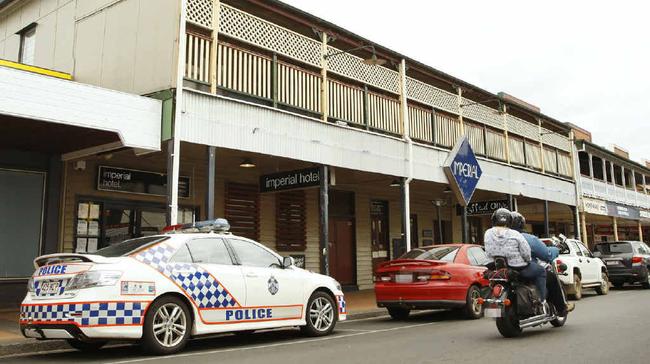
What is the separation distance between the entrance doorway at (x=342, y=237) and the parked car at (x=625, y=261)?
24.5 feet

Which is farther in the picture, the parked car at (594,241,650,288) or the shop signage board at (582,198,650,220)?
the shop signage board at (582,198,650,220)

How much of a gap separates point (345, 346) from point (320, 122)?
687cm

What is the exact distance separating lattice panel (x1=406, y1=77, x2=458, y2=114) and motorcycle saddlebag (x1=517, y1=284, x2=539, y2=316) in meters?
9.73

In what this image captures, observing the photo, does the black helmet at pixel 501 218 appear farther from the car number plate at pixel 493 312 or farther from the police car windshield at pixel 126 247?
the police car windshield at pixel 126 247

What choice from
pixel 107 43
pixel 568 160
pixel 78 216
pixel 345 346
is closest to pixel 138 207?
pixel 78 216

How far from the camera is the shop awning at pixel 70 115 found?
29.5 ft

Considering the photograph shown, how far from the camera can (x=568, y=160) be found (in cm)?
2689

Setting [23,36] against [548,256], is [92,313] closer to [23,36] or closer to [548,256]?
[548,256]

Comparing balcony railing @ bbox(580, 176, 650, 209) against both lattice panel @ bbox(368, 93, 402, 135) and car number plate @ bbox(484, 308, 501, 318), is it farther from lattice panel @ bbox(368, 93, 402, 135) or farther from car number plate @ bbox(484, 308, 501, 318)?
car number plate @ bbox(484, 308, 501, 318)

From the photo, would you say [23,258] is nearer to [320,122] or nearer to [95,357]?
[95,357]

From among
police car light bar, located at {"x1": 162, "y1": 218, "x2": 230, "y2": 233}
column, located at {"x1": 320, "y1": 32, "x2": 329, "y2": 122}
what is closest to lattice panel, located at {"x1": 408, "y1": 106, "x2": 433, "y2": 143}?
column, located at {"x1": 320, "y1": 32, "x2": 329, "y2": 122}

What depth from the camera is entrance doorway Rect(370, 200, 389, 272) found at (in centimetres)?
1984

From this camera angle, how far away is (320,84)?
14102mm

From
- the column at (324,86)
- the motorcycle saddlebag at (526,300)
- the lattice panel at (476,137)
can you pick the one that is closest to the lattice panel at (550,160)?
the lattice panel at (476,137)
